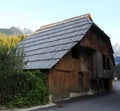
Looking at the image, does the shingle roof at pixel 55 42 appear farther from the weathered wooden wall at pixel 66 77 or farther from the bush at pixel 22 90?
the bush at pixel 22 90

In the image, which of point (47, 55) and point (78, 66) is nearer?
point (47, 55)

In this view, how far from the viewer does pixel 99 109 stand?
14.8m

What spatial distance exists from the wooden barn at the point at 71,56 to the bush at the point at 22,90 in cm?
140

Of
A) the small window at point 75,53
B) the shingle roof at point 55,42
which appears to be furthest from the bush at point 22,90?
the small window at point 75,53

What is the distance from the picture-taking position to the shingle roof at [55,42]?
64.5ft

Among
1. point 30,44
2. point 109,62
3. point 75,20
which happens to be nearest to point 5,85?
point 30,44

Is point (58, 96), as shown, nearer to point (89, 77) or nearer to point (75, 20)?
point (89, 77)

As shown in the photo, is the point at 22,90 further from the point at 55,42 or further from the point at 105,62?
the point at 105,62

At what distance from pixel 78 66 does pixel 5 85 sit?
369 inches

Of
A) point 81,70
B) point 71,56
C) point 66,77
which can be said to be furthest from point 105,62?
point 66,77

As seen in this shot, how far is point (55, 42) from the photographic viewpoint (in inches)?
893

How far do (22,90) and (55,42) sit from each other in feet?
25.6

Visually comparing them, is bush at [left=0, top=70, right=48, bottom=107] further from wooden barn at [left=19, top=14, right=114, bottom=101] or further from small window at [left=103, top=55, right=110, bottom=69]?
small window at [left=103, top=55, right=110, bottom=69]

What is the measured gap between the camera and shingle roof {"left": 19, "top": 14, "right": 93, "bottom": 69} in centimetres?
1966
